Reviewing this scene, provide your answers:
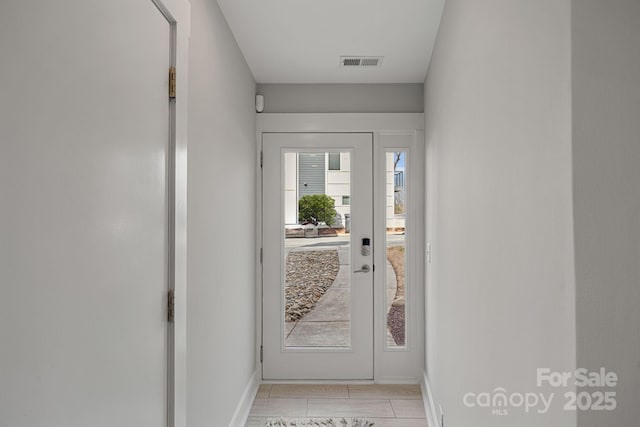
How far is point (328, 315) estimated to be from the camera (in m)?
3.53

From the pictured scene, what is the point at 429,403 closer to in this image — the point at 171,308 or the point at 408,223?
the point at 408,223

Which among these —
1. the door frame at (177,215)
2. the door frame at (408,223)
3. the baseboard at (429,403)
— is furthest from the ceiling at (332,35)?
the baseboard at (429,403)

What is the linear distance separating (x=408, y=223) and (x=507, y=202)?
91.3 inches

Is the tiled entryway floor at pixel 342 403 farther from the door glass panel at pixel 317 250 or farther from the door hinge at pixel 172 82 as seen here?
the door hinge at pixel 172 82

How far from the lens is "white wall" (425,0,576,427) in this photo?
2.82ft

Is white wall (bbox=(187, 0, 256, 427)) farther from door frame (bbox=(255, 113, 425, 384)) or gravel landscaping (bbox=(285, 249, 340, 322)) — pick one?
gravel landscaping (bbox=(285, 249, 340, 322))

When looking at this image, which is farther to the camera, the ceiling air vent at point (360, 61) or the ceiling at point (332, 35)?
the ceiling air vent at point (360, 61)

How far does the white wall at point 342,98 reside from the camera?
3.47 m

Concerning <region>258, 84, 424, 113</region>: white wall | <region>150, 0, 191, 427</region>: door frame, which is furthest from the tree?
<region>150, 0, 191, 427</region>: door frame

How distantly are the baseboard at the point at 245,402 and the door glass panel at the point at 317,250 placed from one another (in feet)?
1.21

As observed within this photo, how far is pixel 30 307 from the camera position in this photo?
2.68 ft

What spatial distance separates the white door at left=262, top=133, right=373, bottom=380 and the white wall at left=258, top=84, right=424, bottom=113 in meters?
0.21

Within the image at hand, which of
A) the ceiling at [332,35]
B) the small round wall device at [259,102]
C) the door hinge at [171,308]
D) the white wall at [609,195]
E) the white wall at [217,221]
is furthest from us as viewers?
the small round wall device at [259,102]

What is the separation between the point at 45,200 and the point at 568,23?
1.04m
